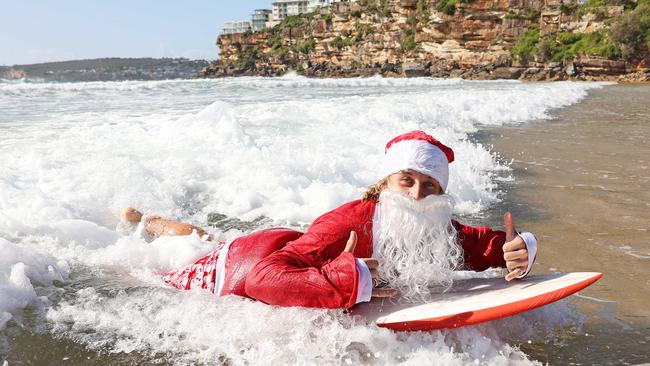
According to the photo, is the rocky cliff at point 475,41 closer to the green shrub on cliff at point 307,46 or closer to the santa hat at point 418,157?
the green shrub on cliff at point 307,46

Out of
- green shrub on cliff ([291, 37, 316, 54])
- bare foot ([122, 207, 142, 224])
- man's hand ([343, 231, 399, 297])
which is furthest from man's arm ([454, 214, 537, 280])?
green shrub on cliff ([291, 37, 316, 54])

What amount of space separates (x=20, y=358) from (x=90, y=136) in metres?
6.32

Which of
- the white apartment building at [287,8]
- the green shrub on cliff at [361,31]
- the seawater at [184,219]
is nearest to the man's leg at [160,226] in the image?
the seawater at [184,219]

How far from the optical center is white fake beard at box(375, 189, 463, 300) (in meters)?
2.38

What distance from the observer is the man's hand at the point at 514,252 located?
247 centimetres

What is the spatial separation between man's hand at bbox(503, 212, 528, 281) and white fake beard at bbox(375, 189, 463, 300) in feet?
0.79

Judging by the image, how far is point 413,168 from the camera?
2430 millimetres

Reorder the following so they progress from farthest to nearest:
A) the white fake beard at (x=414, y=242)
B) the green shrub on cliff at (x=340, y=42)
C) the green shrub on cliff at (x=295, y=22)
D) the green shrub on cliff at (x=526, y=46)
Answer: the green shrub on cliff at (x=295, y=22) → the green shrub on cliff at (x=340, y=42) → the green shrub on cliff at (x=526, y=46) → the white fake beard at (x=414, y=242)

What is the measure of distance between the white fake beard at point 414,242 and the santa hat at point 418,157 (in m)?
0.12

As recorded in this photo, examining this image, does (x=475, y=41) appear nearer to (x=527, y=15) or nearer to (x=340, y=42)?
(x=527, y=15)

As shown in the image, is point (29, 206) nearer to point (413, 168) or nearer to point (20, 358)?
point (20, 358)

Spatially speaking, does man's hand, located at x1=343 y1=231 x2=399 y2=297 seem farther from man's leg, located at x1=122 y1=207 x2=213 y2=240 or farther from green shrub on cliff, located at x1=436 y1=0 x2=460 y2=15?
green shrub on cliff, located at x1=436 y1=0 x2=460 y2=15

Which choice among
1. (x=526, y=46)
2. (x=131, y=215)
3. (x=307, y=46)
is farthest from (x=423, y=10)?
(x=131, y=215)

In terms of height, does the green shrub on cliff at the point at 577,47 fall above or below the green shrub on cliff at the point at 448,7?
below
